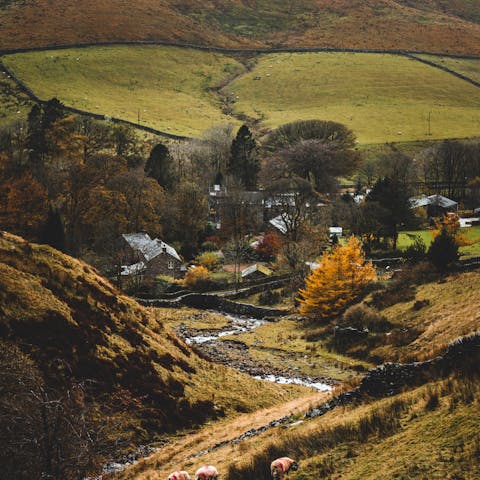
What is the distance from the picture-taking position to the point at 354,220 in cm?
7962

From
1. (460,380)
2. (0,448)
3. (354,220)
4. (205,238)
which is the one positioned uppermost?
(460,380)

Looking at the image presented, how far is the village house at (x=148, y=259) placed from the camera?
232ft

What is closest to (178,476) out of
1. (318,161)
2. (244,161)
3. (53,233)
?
(53,233)

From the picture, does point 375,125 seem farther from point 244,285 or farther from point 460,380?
point 460,380

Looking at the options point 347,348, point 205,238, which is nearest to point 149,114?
point 205,238

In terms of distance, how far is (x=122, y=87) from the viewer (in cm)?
17362

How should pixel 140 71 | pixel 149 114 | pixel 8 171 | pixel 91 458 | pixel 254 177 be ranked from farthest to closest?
pixel 140 71 → pixel 149 114 → pixel 254 177 → pixel 8 171 → pixel 91 458

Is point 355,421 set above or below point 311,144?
above

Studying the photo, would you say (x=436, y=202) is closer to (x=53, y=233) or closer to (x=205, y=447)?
(x=53, y=233)

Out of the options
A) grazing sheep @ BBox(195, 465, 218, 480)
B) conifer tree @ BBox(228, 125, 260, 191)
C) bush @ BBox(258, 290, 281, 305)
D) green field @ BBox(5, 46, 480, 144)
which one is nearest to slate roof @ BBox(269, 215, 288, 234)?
bush @ BBox(258, 290, 281, 305)

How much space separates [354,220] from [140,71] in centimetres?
12726

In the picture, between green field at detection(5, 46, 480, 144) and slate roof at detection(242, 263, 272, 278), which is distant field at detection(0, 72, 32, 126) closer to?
green field at detection(5, 46, 480, 144)

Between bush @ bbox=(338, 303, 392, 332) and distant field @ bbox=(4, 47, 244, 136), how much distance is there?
10261cm

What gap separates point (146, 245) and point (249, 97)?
128 meters
